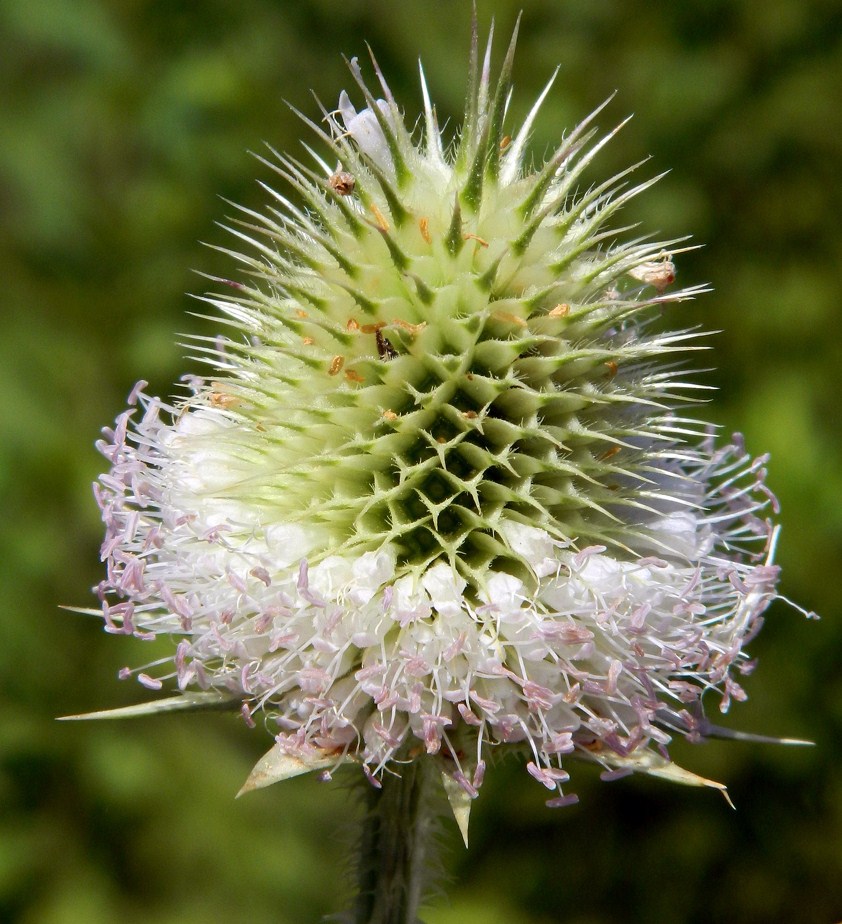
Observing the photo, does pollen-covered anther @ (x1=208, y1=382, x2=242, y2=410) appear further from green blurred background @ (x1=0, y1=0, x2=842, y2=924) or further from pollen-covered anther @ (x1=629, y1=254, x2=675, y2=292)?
green blurred background @ (x1=0, y1=0, x2=842, y2=924)

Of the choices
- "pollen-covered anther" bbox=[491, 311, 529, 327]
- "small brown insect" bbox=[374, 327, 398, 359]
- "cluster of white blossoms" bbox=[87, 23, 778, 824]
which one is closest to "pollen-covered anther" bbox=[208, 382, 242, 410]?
"cluster of white blossoms" bbox=[87, 23, 778, 824]

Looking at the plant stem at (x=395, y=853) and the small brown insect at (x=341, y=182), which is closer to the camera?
the small brown insect at (x=341, y=182)

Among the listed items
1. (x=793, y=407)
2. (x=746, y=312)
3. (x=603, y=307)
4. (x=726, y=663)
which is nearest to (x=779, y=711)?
(x=793, y=407)

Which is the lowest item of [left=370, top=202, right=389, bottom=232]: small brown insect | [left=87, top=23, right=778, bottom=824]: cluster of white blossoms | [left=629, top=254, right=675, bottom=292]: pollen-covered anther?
[left=87, top=23, right=778, bottom=824]: cluster of white blossoms

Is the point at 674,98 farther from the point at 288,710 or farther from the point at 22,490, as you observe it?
the point at 288,710

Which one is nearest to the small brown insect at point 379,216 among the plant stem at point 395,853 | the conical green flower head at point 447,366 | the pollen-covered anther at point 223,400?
the conical green flower head at point 447,366

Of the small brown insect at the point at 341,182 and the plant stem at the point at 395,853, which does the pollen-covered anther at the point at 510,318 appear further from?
the plant stem at the point at 395,853
